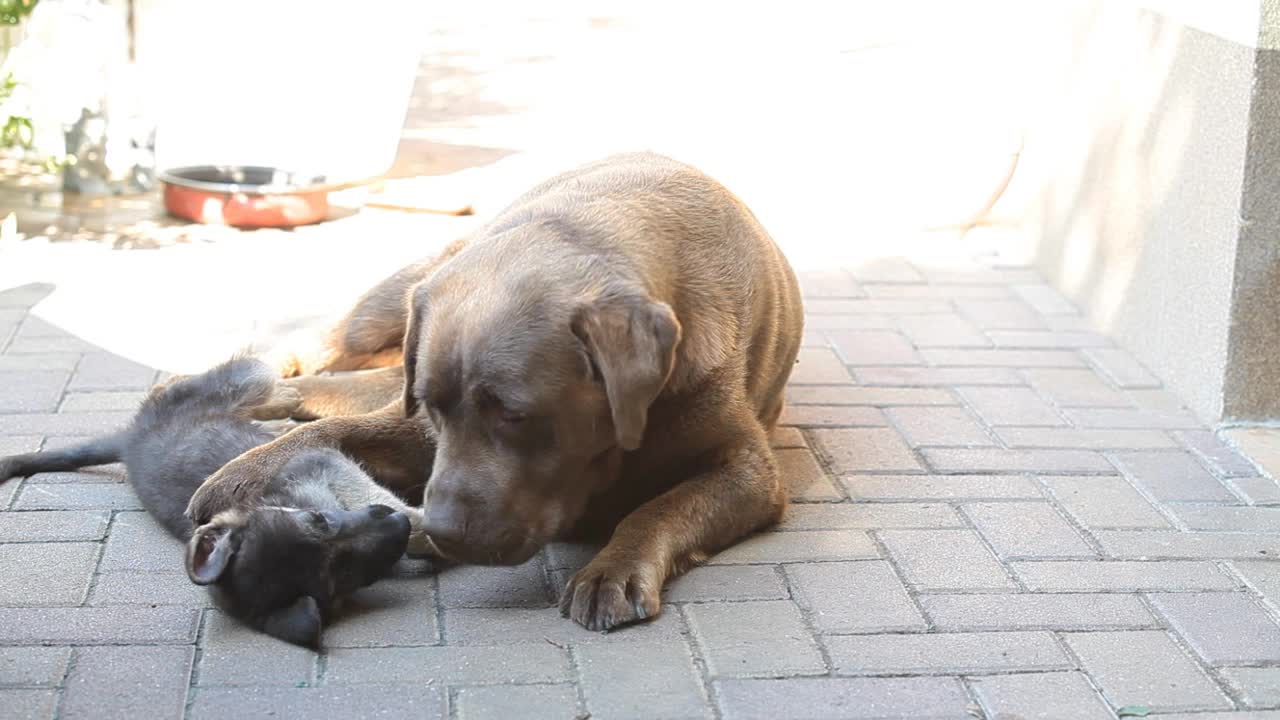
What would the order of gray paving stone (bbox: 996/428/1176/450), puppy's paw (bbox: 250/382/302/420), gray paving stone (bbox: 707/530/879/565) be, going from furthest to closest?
gray paving stone (bbox: 996/428/1176/450), puppy's paw (bbox: 250/382/302/420), gray paving stone (bbox: 707/530/879/565)

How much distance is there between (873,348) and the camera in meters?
5.61

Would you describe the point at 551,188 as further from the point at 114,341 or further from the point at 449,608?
the point at 114,341

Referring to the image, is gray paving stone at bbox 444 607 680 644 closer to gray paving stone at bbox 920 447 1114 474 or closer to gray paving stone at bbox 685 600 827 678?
gray paving stone at bbox 685 600 827 678

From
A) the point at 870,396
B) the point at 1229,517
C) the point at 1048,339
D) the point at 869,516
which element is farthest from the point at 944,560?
the point at 1048,339

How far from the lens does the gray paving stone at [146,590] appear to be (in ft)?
11.6

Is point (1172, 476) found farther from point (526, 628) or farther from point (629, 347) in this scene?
point (526, 628)

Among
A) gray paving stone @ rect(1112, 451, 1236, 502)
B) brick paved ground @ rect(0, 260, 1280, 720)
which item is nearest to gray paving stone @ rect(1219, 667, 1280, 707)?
brick paved ground @ rect(0, 260, 1280, 720)

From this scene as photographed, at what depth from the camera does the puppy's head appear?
3.36 metres

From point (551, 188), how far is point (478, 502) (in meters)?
1.18

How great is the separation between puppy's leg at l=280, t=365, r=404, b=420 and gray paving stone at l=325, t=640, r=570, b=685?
141 centimetres

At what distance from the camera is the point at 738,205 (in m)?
4.31

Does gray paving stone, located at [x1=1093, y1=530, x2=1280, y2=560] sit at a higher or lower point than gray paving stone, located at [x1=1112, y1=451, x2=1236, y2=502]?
higher

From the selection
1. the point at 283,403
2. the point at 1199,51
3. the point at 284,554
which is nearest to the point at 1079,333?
the point at 1199,51

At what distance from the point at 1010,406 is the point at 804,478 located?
991mm
